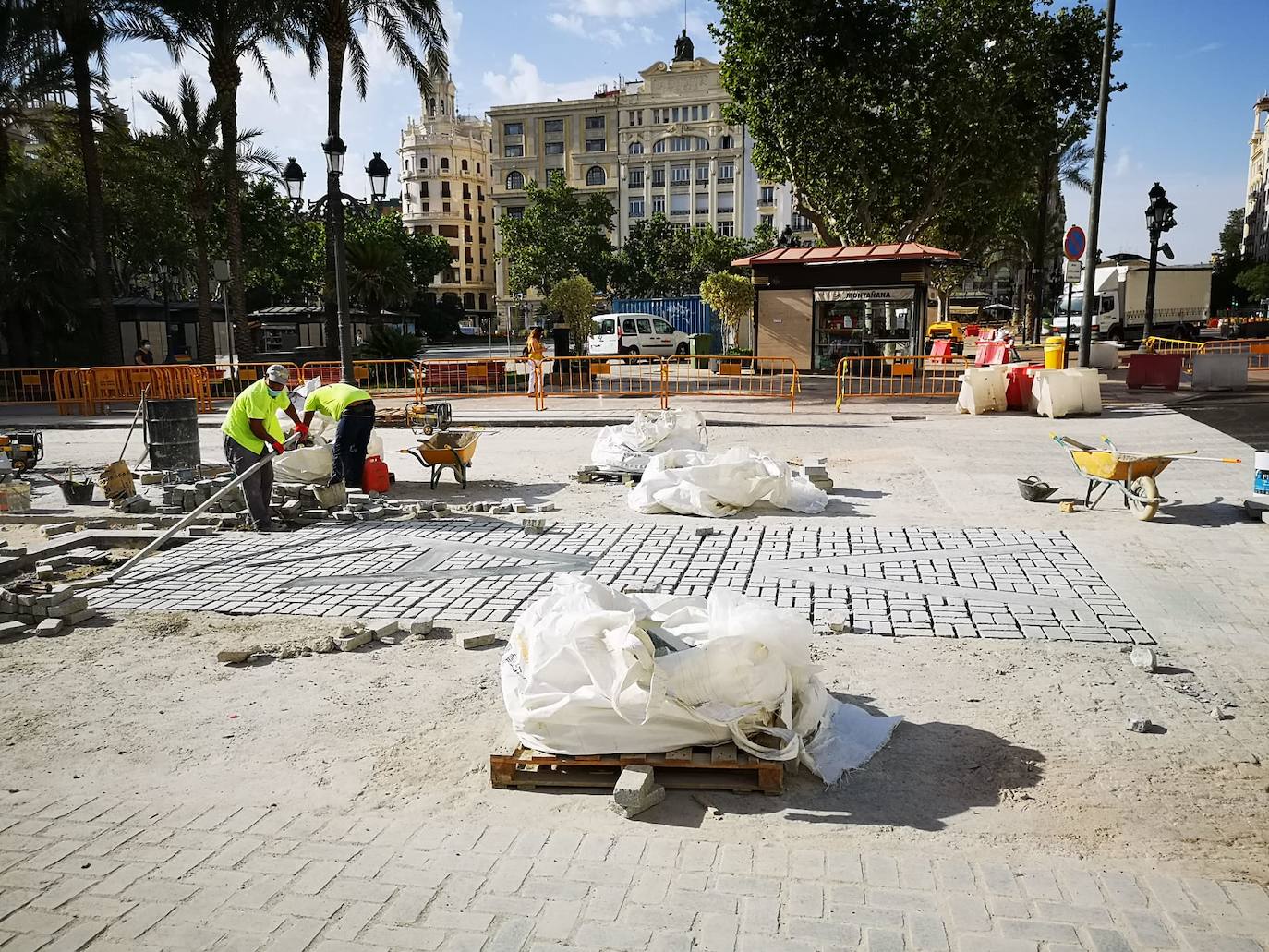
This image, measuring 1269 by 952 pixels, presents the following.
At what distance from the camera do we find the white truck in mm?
40688

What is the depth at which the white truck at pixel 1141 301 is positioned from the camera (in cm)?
4069

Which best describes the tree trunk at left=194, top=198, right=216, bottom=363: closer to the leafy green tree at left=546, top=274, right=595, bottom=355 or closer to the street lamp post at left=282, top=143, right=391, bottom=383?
the leafy green tree at left=546, top=274, right=595, bottom=355

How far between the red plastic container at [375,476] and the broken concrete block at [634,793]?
25.8 ft

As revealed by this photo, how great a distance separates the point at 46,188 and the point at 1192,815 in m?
35.6

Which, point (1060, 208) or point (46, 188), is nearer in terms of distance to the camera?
point (46, 188)

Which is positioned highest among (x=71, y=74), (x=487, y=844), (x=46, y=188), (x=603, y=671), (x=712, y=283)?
(x=71, y=74)

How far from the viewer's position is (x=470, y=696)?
5379mm

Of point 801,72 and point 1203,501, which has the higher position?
point 801,72

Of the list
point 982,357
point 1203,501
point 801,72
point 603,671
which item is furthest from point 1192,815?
point 801,72

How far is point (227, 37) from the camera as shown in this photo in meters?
26.3

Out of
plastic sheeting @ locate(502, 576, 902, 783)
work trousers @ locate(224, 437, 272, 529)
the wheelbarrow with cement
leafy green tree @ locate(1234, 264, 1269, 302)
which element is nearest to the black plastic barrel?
work trousers @ locate(224, 437, 272, 529)

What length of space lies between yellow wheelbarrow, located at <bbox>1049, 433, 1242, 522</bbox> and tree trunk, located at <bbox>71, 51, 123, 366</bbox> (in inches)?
1004

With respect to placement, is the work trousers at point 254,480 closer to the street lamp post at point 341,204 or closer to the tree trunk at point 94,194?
the street lamp post at point 341,204

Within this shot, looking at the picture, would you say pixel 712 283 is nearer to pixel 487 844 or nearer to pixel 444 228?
pixel 487 844
